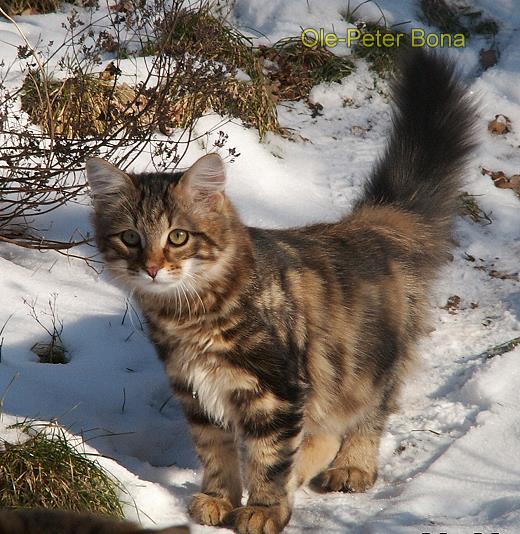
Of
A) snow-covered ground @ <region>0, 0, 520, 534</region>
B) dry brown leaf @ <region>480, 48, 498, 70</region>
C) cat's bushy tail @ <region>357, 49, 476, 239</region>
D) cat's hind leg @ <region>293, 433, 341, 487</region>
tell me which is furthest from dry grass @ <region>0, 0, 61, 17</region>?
cat's hind leg @ <region>293, 433, 341, 487</region>

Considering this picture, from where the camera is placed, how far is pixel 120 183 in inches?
126

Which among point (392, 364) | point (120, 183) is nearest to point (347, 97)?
point (392, 364)

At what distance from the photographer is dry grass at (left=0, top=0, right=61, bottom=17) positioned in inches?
253

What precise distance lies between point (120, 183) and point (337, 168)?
282cm

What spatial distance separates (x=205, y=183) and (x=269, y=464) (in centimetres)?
100

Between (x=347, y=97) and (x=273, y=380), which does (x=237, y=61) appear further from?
(x=273, y=380)

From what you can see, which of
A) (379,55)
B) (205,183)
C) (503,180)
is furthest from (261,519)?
(379,55)

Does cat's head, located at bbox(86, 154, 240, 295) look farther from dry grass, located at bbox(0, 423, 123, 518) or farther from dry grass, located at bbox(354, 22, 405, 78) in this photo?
dry grass, located at bbox(354, 22, 405, 78)

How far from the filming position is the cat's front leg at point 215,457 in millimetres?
3379

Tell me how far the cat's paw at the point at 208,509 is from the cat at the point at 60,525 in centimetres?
138

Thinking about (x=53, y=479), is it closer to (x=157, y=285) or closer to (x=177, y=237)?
(x=157, y=285)

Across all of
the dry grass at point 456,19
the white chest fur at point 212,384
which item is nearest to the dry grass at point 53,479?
the white chest fur at point 212,384

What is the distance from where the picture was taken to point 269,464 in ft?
10.5

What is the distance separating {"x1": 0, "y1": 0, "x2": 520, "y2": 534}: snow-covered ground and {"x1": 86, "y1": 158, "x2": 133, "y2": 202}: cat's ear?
0.90 meters
